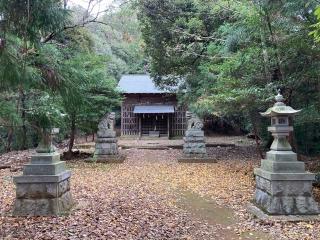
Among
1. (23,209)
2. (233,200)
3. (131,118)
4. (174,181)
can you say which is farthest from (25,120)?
(131,118)

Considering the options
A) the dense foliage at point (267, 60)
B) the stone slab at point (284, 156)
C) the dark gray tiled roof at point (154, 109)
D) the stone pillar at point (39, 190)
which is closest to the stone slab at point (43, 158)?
the stone pillar at point (39, 190)

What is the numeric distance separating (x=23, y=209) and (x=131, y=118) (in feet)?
68.8

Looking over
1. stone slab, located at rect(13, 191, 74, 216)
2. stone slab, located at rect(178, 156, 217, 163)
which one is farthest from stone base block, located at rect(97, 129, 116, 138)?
stone slab, located at rect(13, 191, 74, 216)

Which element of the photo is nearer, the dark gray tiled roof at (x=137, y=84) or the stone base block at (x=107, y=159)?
the stone base block at (x=107, y=159)

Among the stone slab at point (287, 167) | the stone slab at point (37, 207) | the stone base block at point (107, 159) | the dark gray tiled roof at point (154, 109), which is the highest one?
the dark gray tiled roof at point (154, 109)

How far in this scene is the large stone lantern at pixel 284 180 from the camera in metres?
6.09

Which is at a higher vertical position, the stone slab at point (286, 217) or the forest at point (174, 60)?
the forest at point (174, 60)

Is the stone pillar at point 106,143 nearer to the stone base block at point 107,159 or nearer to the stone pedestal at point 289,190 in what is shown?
the stone base block at point 107,159

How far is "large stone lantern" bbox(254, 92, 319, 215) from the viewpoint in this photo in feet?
20.0

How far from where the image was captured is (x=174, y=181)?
996 centimetres

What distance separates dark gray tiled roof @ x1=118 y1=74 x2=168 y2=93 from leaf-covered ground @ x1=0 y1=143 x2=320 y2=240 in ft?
48.5

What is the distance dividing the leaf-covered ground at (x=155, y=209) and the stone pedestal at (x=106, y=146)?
2.25m

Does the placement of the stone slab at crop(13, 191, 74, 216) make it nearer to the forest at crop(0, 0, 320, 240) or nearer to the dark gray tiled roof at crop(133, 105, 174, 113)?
the forest at crop(0, 0, 320, 240)

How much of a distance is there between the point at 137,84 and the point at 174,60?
10.9 metres
